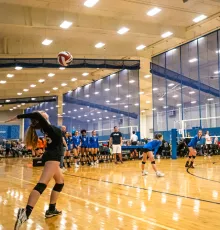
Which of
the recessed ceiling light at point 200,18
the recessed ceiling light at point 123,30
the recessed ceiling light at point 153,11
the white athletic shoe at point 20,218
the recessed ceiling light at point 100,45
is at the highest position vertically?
the recessed ceiling light at point 200,18

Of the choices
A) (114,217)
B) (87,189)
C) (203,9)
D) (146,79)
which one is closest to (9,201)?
(87,189)

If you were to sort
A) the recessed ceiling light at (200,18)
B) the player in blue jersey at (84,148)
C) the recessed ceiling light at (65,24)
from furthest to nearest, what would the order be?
the recessed ceiling light at (200,18)
the player in blue jersey at (84,148)
the recessed ceiling light at (65,24)

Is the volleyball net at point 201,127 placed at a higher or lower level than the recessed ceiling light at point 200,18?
lower

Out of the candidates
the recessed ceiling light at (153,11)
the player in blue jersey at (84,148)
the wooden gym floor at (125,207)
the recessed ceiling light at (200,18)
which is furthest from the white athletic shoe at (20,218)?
the recessed ceiling light at (200,18)

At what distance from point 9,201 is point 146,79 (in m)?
20.9

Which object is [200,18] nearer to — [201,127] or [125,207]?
[201,127]

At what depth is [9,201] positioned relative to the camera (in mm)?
5324

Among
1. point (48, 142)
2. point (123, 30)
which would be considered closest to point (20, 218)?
point (48, 142)

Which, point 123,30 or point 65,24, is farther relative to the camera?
point 123,30

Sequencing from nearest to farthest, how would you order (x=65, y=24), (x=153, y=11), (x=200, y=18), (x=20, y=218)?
(x=20, y=218), (x=65, y=24), (x=153, y=11), (x=200, y=18)

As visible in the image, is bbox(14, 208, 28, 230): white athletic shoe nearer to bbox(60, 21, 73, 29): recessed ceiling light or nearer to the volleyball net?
bbox(60, 21, 73, 29): recessed ceiling light

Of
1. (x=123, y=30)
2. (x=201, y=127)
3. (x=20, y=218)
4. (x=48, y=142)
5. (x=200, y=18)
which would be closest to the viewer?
(x=20, y=218)

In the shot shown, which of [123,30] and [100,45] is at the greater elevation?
[100,45]

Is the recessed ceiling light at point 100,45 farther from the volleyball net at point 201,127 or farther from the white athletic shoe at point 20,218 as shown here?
the white athletic shoe at point 20,218
